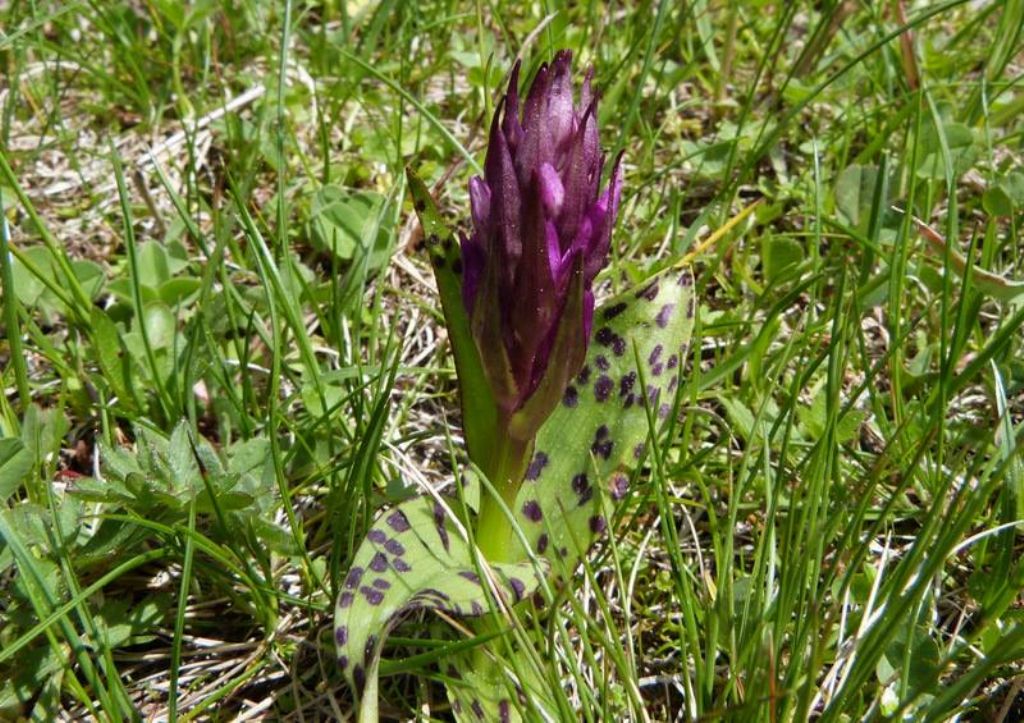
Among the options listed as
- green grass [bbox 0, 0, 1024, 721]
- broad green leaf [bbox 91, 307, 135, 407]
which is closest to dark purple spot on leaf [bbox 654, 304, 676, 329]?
green grass [bbox 0, 0, 1024, 721]

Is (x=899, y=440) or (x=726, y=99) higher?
(x=726, y=99)

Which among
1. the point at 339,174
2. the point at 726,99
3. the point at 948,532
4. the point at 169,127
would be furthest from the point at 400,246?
the point at 948,532

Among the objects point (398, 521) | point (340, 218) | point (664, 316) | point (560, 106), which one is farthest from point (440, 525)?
point (340, 218)

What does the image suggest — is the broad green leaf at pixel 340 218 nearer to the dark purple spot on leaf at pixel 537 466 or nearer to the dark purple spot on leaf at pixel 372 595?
the dark purple spot on leaf at pixel 537 466

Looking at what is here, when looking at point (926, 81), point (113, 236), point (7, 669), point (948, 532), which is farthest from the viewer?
point (926, 81)

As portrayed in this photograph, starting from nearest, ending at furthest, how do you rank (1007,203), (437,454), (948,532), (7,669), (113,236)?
(948,532) < (7,669) < (437,454) < (1007,203) < (113,236)

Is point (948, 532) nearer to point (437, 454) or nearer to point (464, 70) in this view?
point (437, 454)
